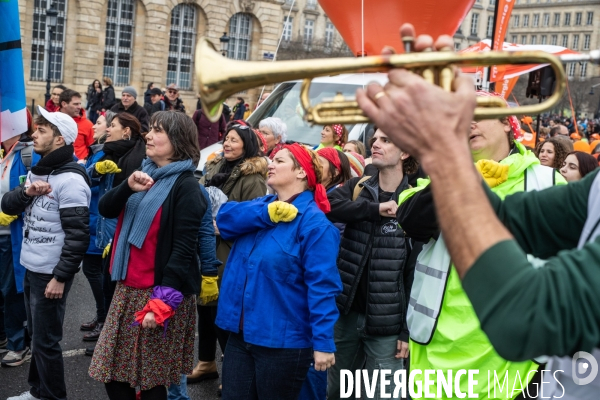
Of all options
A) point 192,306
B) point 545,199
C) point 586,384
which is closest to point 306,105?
point 545,199

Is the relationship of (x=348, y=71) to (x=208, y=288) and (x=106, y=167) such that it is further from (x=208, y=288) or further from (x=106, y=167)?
(x=106, y=167)

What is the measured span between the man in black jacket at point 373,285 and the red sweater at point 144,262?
3.42 ft

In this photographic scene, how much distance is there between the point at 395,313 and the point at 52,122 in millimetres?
2574

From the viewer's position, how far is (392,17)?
28.1ft

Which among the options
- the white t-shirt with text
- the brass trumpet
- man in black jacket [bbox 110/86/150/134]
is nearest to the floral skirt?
the white t-shirt with text

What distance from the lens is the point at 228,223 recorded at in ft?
12.7

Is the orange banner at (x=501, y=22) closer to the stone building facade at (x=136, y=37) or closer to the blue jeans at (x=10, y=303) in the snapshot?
the blue jeans at (x=10, y=303)

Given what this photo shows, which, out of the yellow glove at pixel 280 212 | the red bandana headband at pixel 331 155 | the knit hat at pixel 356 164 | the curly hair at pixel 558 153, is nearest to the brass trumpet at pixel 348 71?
the yellow glove at pixel 280 212

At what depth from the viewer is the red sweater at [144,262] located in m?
3.95

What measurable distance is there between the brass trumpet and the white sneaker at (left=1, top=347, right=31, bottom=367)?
4314mm

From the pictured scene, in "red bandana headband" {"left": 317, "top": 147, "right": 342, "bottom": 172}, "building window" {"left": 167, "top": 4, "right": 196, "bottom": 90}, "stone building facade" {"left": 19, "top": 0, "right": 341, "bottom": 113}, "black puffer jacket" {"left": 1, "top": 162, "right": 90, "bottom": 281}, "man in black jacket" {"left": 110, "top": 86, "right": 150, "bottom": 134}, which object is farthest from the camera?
"building window" {"left": 167, "top": 4, "right": 196, "bottom": 90}

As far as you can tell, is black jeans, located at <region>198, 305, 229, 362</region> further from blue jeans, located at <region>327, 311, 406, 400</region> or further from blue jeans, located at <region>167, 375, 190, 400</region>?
blue jeans, located at <region>327, 311, 406, 400</region>

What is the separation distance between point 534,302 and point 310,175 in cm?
275

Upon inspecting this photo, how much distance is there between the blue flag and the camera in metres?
4.10
